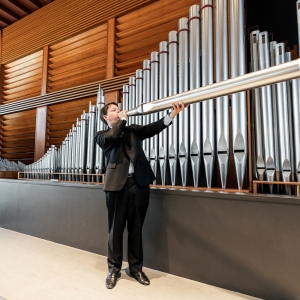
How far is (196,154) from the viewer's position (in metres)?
1.87

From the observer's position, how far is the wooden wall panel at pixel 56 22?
3.40 metres

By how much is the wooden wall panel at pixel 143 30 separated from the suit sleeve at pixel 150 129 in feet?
5.17

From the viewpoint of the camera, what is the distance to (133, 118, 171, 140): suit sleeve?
5.58 feet

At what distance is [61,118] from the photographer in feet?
12.8

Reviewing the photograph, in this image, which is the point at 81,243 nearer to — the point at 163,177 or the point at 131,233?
the point at 131,233

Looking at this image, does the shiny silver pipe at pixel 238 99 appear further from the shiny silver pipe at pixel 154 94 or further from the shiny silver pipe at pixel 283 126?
the shiny silver pipe at pixel 154 94

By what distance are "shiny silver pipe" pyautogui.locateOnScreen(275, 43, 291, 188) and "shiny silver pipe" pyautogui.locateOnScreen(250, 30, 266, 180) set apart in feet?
0.39

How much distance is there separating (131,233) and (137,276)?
0.31 meters

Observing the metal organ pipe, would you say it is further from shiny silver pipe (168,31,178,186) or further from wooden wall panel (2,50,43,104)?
wooden wall panel (2,50,43,104)

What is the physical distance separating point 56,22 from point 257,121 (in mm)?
3771

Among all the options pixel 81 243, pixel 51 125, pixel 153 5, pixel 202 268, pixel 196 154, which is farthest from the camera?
pixel 51 125

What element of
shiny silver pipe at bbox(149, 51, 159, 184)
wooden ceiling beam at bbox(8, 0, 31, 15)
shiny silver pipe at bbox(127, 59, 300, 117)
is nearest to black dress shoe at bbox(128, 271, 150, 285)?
shiny silver pipe at bbox(149, 51, 159, 184)

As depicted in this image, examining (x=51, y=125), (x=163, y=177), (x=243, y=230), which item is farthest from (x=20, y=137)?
(x=243, y=230)

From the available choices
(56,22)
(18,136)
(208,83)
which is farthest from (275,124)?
(18,136)
